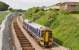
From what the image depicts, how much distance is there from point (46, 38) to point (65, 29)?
1.92ft

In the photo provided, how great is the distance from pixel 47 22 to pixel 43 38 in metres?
1.41

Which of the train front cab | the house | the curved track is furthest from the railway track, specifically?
the house

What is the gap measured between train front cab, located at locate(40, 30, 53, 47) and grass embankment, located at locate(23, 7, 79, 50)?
0.24 metres

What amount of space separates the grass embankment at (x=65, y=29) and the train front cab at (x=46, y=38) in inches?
9.4

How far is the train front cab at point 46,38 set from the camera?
882 centimetres

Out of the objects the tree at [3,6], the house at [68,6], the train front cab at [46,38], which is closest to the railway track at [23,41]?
the train front cab at [46,38]

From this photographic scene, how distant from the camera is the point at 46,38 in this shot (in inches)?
355

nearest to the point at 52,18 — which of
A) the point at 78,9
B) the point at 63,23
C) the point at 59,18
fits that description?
the point at 59,18

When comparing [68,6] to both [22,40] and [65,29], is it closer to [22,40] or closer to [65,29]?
[65,29]

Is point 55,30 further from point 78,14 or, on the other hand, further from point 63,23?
point 78,14

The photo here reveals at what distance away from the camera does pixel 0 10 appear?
8781 millimetres

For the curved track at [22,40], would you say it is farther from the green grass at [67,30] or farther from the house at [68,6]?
the house at [68,6]

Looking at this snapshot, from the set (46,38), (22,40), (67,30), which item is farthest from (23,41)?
(67,30)

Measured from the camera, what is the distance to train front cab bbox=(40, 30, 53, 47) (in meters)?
8.82
